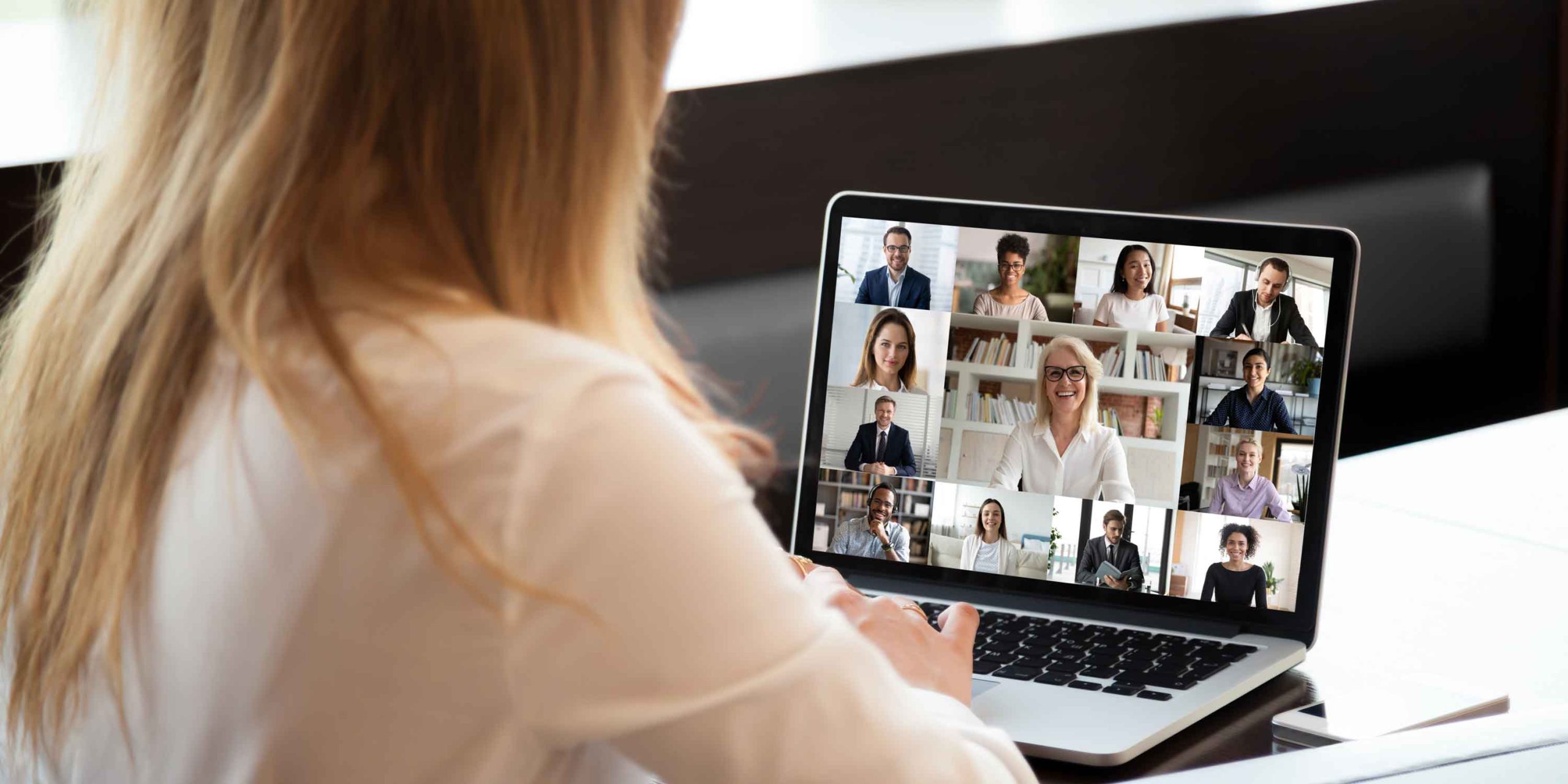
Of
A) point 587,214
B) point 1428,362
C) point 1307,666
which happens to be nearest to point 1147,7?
point 1428,362

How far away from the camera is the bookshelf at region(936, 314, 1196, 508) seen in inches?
38.5

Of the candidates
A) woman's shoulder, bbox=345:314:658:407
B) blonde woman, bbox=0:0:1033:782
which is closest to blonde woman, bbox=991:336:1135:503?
blonde woman, bbox=0:0:1033:782

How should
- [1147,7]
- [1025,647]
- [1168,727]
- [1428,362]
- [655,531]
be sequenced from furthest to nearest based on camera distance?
[1428,362] < [1147,7] < [1025,647] < [1168,727] < [655,531]

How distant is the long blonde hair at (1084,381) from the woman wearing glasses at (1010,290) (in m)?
0.03

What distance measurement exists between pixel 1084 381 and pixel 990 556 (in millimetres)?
153

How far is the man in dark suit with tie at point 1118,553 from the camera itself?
39.0 inches

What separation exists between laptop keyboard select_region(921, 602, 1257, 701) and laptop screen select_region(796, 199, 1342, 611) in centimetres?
4

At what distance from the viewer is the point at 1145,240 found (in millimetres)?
1008

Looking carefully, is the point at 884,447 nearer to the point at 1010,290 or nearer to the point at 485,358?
the point at 1010,290

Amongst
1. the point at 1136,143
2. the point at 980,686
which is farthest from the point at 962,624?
the point at 1136,143

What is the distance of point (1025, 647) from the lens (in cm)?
92

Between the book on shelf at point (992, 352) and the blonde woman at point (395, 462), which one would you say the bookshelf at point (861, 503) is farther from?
the blonde woman at point (395, 462)

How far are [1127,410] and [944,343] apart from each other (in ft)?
0.49

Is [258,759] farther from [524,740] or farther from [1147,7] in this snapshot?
[1147,7]
